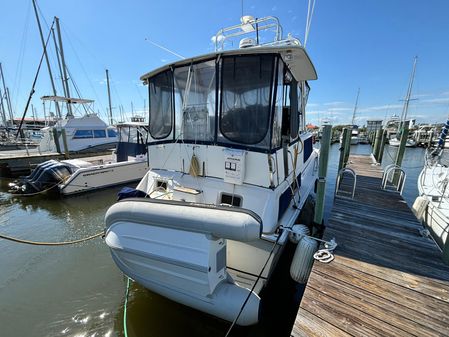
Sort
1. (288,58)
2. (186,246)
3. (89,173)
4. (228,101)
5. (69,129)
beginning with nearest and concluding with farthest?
(186,246) → (288,58) → (228,101) → (89,173) → (69,129)

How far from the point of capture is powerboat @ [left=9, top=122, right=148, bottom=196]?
8.70 metres

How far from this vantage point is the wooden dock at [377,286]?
1986 mm

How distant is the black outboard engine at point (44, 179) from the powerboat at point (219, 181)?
22.1ft

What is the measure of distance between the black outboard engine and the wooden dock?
9.85 meters

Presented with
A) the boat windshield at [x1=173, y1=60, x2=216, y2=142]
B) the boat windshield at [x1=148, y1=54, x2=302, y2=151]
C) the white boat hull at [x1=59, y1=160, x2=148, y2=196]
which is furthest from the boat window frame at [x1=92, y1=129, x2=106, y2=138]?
the boat windshield at [x1=173, y1=60, x2=216, y2=142]

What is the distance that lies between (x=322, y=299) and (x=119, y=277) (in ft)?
11.9

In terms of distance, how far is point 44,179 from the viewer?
8.77 m

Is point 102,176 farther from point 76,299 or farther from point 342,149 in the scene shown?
point 342,149

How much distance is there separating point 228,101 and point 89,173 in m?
7.96

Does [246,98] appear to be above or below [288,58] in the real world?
below

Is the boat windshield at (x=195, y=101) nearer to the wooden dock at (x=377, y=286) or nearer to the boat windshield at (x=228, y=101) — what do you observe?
the boat windshield at (x=228, y=101)

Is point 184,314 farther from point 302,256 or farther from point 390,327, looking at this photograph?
point 390,327

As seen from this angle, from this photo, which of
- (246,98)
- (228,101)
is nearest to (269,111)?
(246,98)

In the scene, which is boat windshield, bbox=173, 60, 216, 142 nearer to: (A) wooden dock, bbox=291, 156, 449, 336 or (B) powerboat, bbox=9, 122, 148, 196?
(A) wooden dock, bbox=291, 156, 449, 336
